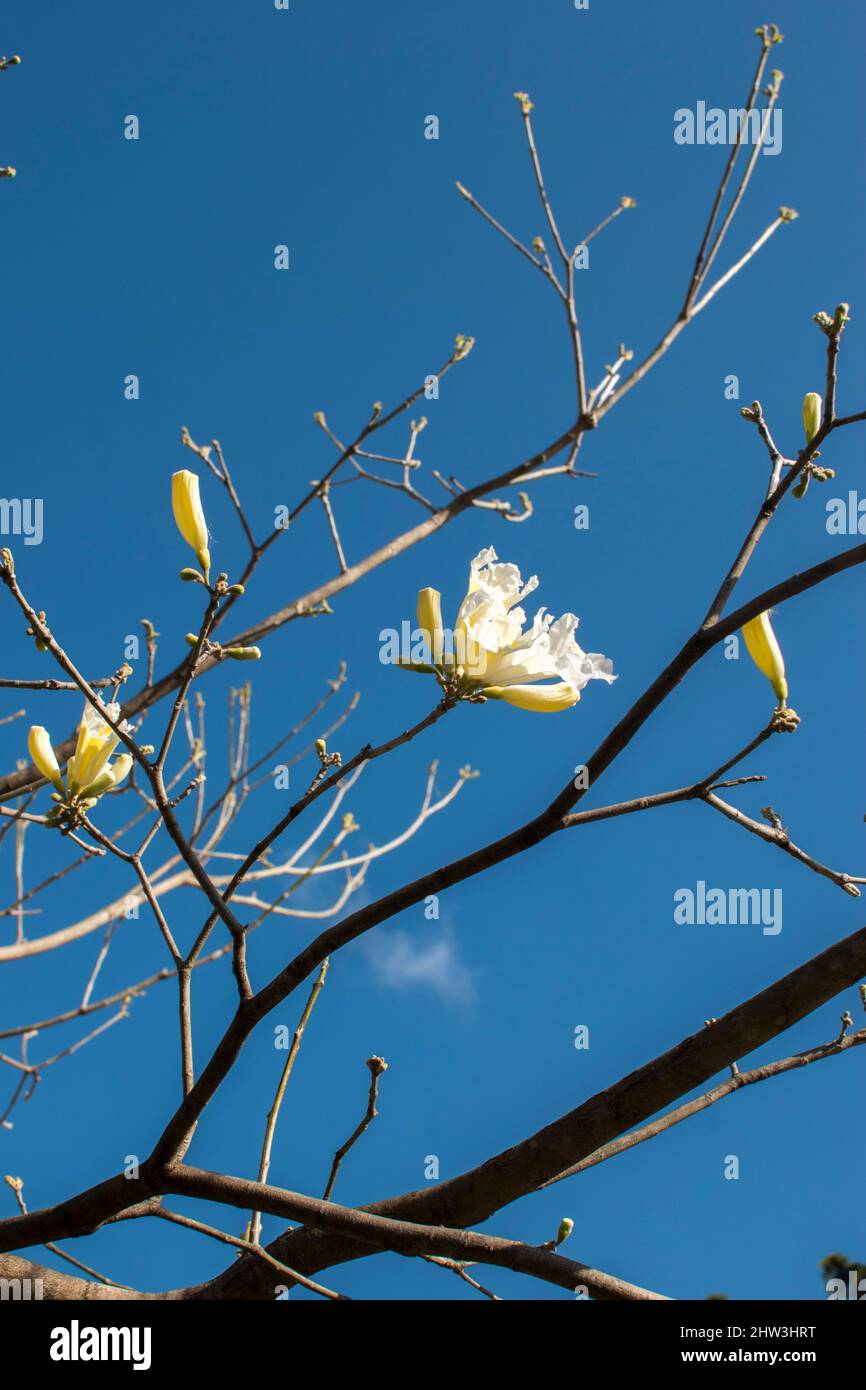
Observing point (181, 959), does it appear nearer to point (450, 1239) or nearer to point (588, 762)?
point (450, 1239)

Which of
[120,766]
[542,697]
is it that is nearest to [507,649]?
[542,697]

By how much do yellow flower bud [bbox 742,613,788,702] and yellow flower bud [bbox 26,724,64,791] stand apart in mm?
1293

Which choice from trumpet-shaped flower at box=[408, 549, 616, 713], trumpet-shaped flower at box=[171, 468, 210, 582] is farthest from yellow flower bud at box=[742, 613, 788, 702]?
trumpet-shaped flower at box=[171, 468, 210, 582]

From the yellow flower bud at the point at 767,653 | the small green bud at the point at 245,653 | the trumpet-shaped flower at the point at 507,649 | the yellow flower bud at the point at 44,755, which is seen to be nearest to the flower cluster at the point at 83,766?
the yellow flower bud at the point at 44,755

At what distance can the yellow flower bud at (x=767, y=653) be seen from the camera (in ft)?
6.41

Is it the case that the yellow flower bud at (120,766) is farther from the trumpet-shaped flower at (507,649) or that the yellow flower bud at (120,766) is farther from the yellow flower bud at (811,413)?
the yellow flower bud at (811,413)

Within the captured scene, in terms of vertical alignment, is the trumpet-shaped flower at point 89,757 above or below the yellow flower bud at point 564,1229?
above

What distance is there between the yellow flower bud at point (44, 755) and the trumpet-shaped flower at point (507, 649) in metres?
0.76

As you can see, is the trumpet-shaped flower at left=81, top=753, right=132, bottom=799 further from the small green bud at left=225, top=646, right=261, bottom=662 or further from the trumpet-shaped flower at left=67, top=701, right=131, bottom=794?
the small green bud at left=225, top=646, right=261, bottom=662

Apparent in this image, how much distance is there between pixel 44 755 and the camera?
85.7 inches

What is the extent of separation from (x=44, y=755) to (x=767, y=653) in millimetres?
1347

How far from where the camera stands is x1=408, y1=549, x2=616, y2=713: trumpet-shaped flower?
1929mm
